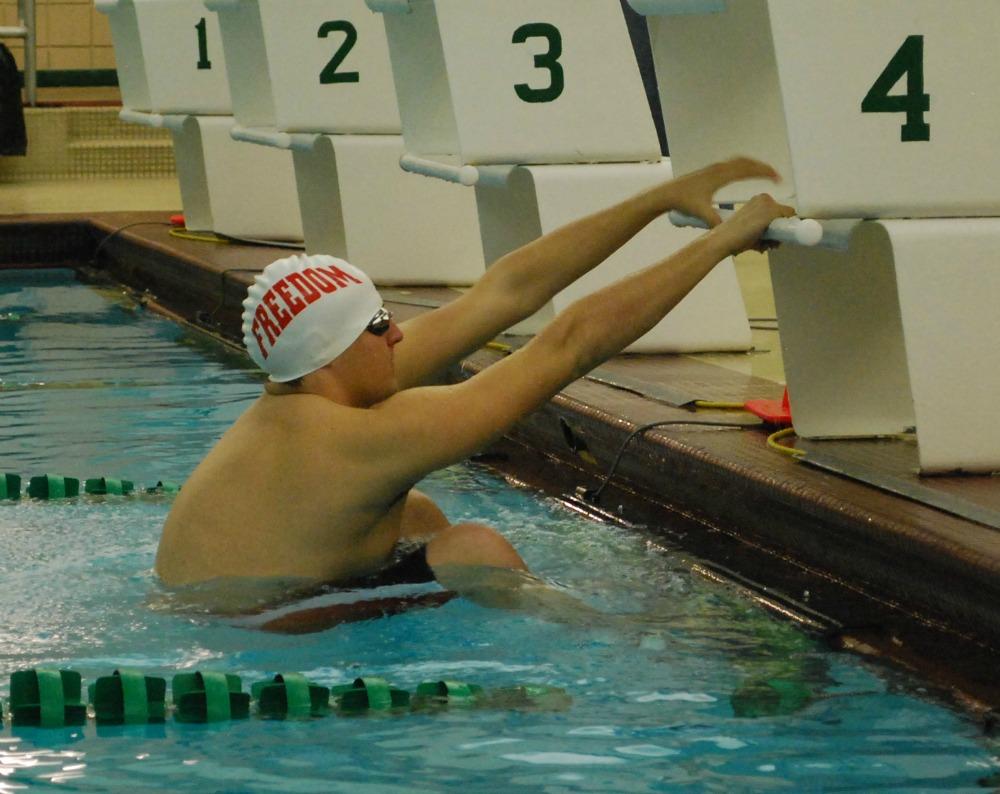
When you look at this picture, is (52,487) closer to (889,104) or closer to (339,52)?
(889,104)

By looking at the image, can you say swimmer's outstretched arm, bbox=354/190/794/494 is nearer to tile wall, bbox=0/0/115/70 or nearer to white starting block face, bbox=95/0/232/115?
white starting block face, bbox=95/0/232/115

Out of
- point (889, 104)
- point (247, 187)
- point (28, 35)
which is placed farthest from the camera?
point (28, 35)

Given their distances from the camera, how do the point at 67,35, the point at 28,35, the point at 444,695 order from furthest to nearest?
the point at 67,35
the point at 28,35
the point at 444,695

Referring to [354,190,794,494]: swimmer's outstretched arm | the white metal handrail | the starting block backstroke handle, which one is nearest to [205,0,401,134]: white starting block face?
the starting block backstroke handle

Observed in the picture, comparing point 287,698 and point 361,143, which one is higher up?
point 361,143

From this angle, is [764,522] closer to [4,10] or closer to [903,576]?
[903,576]

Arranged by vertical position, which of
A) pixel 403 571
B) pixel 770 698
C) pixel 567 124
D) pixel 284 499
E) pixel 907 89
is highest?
pixel 567 124

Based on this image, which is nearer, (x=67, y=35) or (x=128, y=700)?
(x=128, y=700)

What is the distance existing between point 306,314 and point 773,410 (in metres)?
1.72

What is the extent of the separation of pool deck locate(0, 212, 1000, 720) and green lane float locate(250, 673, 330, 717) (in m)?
1.11

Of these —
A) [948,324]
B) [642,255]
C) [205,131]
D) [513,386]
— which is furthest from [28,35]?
[513,386]

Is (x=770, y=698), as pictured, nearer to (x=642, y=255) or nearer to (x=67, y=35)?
(x=642, y=255)

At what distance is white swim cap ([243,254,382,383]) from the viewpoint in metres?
3.74

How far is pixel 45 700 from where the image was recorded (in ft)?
10.8
